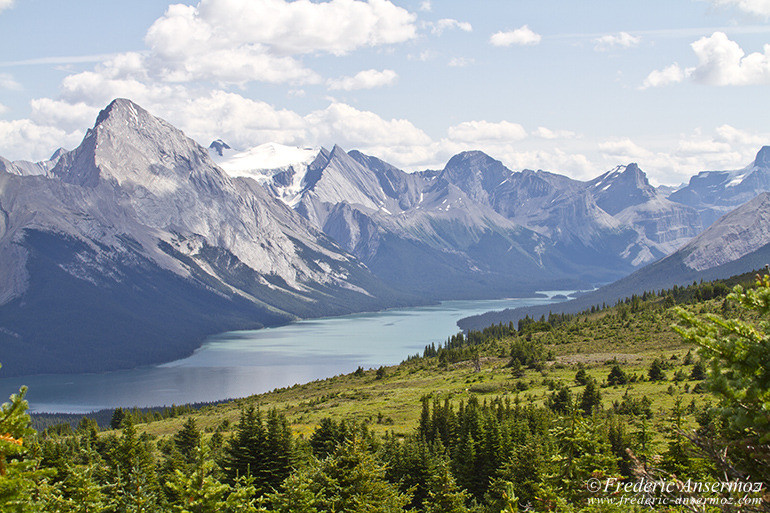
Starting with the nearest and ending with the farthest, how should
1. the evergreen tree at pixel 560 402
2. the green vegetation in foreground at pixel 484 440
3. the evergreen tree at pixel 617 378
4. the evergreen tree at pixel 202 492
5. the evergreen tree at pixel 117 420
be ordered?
1. the green vegetation in foreground at pixel 484 440
2. the evergreen tree at pixel 202 492
3. the evergreen tree at pixel 560 402
4. the evergreen tree at pixel 617 378
5. the evergreen tree at pixel 117 420

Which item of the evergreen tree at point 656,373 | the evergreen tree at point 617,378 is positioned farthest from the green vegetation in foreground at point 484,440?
the evergreen tree at point 617,378

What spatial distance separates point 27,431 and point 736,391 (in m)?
17.2

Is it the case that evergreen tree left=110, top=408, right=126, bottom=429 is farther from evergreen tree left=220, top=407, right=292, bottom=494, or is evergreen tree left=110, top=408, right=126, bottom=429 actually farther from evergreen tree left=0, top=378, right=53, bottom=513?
evergreen tree left=0, top=378, right=53, bottom=513

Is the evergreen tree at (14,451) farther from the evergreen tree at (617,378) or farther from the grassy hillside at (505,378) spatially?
the evergreen tree at (617,378)

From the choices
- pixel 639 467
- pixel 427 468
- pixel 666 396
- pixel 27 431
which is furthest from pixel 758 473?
pixel 666 396

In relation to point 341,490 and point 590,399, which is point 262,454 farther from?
point 590,399

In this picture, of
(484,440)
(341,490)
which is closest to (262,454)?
(341,490)

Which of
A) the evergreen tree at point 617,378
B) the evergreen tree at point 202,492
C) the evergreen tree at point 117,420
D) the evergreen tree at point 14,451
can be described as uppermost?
the evergreen tree at point 14,451

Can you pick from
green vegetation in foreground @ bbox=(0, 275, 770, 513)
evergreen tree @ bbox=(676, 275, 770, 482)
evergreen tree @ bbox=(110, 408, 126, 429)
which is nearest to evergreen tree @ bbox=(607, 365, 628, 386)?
green vegetation in foreground @ bbox=(0, 275, 770, 513)

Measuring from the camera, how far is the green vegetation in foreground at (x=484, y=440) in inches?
506

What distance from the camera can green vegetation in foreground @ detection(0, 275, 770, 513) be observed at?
42.2 ft

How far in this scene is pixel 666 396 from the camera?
76.9 metres

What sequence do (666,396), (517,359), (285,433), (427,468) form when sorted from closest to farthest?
(285,433)
(427,468)
(666,396)
(517,359)

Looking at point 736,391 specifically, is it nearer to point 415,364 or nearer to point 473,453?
point 473,453
